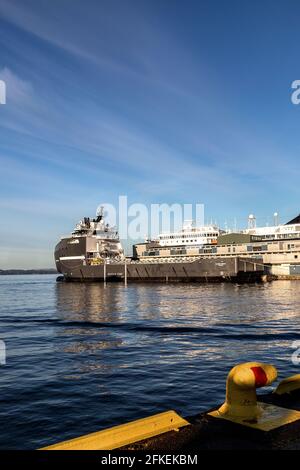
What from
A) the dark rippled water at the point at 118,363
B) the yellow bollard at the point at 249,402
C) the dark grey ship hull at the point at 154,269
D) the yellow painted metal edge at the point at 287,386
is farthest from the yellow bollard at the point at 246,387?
the dark grey ship hull at the point at 154,269

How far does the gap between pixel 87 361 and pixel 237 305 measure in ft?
83.6

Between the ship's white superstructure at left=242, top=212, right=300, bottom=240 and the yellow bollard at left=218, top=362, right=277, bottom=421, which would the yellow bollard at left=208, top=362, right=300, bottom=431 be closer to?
the yellow bollard at left=218, top=362, right=277, bottom=421

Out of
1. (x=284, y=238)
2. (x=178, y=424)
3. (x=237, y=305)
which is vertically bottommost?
(x=237, y=305)

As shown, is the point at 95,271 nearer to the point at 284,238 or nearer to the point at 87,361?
the point at 284,238

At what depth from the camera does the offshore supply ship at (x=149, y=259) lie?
84.1m

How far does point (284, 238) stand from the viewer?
307 ft

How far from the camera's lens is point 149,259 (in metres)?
108

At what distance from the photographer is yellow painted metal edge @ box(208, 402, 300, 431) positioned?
6.51 metres

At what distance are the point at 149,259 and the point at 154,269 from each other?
1622cm

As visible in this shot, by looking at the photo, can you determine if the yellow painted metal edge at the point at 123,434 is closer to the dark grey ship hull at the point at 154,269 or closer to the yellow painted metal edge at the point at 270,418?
the yellow painted metal edge at the point at 270,418

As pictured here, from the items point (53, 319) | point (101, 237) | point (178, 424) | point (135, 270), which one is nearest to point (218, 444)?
point (178, 424)

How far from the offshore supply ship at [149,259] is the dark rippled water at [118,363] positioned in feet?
163

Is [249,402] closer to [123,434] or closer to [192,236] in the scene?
[123,434]

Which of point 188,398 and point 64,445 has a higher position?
point 64,445
